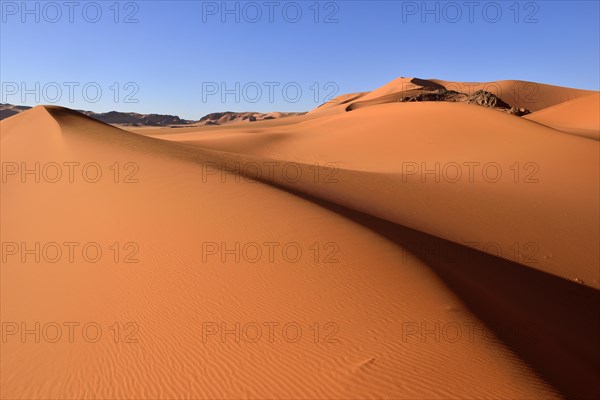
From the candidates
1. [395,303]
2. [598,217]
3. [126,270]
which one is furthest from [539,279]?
[126,270]

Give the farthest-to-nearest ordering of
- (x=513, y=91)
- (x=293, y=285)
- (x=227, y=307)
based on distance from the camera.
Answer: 1. (x=513, y=91)
2. (x=293, y=285)
3. (x=227, y=307)

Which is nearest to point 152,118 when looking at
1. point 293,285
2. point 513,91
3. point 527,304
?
point 513,91

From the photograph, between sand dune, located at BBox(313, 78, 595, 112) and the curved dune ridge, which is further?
sand dune, located at BBox(313, 78, 595, 112)

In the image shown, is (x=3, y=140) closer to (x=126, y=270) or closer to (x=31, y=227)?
(x=31, y=227)

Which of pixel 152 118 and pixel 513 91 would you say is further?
pixel 152 118

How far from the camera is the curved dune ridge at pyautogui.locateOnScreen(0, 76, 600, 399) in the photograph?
147 inches

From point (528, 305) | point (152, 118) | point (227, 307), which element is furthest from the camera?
point (152, 118)

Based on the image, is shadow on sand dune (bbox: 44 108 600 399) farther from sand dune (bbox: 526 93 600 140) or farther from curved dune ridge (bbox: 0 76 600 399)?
sand dune (bbox: 526 93 600 140)

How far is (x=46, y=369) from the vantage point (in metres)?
4.02

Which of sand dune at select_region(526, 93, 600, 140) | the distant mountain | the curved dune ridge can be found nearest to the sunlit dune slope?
the curved dune ridge

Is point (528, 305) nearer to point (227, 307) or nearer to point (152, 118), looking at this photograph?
point (227, 307)

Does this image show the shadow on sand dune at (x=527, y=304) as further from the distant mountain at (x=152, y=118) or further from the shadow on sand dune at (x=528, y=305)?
the distant mountain at (x=152, y=118)

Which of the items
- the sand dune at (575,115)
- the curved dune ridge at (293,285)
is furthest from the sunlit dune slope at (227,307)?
the sand dune at (575,115)

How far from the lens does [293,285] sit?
5.26 m
